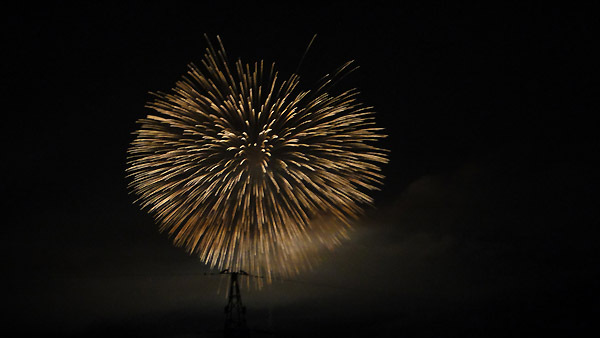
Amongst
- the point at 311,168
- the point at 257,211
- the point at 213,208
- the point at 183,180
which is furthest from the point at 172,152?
the point at 311,168

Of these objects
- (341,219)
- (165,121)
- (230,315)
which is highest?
(165,121)

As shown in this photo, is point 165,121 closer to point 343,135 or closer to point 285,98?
point 285,98

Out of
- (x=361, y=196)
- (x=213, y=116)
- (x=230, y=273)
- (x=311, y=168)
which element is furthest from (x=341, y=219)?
(x=230, y=273)

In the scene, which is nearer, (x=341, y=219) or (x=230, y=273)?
(x=341, y=219)

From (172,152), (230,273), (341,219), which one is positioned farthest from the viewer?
(230,273)

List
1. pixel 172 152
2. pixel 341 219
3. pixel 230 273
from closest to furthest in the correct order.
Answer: pixel 341 219 < pixel 172 152 < pixel 230 273

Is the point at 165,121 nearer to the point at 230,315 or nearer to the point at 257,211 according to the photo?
the point at 257,211

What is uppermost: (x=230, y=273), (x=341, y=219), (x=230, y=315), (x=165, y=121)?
(x=165, y=121)

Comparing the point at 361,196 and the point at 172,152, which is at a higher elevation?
the point at 172,152

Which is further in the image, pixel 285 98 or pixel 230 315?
pixel 230 315
